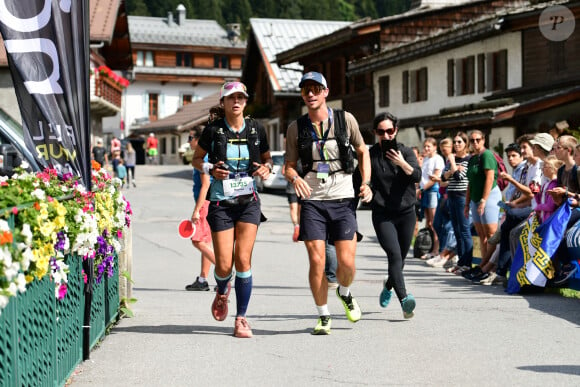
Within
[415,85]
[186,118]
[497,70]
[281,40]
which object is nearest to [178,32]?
[186,118]

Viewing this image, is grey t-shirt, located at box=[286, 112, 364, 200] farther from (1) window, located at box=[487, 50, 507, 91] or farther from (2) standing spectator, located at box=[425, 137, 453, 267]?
(1) window, located at box=[487, 50, 507, 91]

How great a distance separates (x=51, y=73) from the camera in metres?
7.02

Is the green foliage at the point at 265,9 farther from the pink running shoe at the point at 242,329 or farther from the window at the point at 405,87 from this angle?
the pink running shoe at the point at 242,329

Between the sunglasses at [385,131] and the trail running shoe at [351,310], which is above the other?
the sunglasses at [385,131]

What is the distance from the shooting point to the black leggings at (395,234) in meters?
9.65

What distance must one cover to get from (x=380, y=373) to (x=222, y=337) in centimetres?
195

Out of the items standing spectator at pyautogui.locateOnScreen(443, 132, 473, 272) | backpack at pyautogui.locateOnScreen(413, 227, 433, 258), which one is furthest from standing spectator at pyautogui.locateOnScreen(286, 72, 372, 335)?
backpack at pyautogui.locateOnScreen(413, 227, 433, 258)

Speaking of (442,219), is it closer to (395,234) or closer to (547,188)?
(547,188)

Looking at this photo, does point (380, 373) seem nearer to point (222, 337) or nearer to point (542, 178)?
point (222, 337)

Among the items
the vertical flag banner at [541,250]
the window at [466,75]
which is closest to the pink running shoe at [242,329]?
the vertical flag banner at [541,250]

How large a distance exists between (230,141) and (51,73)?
6.53 feet

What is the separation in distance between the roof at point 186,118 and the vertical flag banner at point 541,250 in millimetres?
68291

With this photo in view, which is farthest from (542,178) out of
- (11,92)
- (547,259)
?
(11,92)

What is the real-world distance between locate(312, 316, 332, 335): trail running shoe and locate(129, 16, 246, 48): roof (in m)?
92.9
